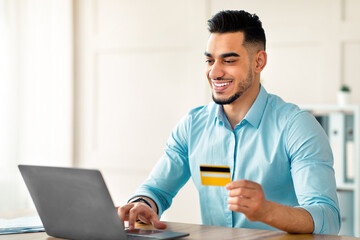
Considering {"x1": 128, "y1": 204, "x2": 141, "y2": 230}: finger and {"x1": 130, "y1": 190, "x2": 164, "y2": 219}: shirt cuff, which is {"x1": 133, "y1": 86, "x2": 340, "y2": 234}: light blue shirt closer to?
{"x1": 130, "y1": 190, "x2": 164, "y2": 219}: shirt cuff

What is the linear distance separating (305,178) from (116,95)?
3.43 meters

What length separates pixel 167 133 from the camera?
15.5 feet

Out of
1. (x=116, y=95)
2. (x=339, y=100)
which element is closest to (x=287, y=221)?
(x=339, y=100)

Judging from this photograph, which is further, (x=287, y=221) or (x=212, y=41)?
(x=212, y=41)

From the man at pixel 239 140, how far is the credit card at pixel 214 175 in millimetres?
55

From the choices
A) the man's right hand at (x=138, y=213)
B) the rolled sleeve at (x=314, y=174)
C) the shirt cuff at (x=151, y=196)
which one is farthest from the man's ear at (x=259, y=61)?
the man's right hand at (x=138, y=213)

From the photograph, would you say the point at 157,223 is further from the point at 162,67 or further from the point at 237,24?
the point at 162,67

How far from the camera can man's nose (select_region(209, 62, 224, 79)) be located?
2.01 m

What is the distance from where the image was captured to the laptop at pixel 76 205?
136cm

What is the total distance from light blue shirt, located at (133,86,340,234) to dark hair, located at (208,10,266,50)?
21 centimetres

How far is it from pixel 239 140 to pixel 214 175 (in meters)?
0.20

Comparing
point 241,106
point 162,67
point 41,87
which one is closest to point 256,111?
point 241,106

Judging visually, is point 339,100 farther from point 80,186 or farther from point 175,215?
point 80,186

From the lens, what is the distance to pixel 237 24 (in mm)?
2074
